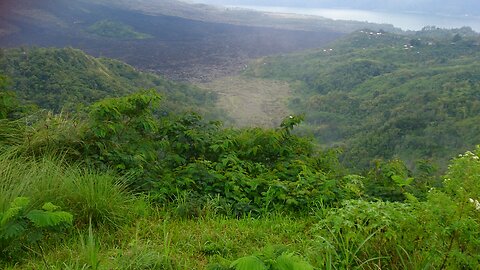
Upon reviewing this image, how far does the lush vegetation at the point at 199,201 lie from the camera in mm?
2098

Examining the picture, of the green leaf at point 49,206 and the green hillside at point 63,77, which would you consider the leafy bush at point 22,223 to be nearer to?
the green leaf at point 49,206

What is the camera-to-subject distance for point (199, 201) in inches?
132

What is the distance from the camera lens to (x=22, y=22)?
197 ft

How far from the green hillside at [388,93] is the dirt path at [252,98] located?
239cm

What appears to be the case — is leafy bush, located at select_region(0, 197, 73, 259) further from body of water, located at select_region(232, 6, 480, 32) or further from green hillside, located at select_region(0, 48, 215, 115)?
body of water, located at select_region(232, 6, 480, 32)

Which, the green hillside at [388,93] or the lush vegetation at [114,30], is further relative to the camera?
the lush vegetation at [114,30]

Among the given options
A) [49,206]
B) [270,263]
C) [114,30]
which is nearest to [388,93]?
[49,206]

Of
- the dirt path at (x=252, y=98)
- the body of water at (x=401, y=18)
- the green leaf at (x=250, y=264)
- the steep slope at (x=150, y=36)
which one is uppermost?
the green leaf at (x=250, y=264)

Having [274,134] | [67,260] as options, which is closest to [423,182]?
[274,134]

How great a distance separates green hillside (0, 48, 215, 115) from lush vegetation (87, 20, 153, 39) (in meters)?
40.2

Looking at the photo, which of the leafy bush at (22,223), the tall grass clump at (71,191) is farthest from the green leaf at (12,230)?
the tall grass clump at (71,191)

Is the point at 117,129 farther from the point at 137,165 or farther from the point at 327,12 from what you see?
the point at 327,12

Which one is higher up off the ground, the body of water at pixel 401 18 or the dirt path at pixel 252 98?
the body of water at pixel 401 18

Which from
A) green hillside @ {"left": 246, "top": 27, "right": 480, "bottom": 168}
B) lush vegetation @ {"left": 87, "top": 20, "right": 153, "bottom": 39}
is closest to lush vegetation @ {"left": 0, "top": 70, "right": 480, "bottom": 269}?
green hillside @ {"left": 246, "top": 27, "right": 480, "bottom": 168}
